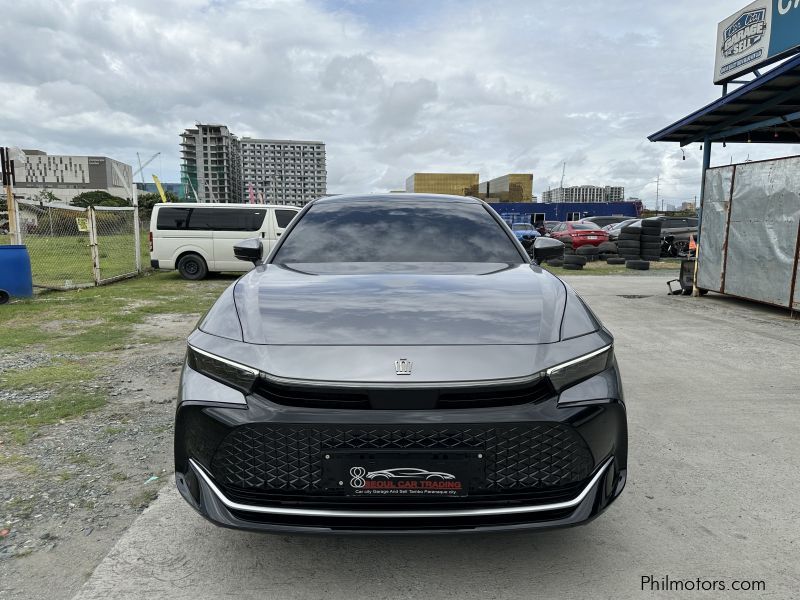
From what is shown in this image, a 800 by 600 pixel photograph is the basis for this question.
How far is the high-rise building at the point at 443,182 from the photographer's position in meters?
92.7

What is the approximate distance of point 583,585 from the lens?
7.09 feet

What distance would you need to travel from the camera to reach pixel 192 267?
14.1 metres

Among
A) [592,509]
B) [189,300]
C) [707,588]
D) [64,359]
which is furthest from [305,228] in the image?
[189,300]

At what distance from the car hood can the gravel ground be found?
1.19 m

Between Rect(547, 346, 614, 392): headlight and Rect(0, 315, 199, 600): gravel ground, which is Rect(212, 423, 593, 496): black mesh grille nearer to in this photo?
Rect(547, 346, 614, 392): headlight

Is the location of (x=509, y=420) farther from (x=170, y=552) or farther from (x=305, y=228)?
(x=305, y=228)

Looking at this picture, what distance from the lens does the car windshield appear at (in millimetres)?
3289

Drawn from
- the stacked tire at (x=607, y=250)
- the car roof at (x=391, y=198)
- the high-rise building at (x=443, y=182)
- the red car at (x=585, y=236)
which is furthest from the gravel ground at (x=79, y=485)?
the high-rise building at (x=443, y=182)

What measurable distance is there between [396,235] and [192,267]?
38.9 ft

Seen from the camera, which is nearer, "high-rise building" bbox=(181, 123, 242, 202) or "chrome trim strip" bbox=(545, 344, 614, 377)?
"chrome trim strip" bbox=(545, 344, 614, 377)

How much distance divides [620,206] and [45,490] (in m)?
53.4

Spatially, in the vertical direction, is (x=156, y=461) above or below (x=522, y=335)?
below

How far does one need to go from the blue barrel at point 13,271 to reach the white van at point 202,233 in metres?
4.51

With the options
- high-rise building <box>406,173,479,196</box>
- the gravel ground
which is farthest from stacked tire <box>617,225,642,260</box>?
high-rise building <box>406,173,479,196</box>
